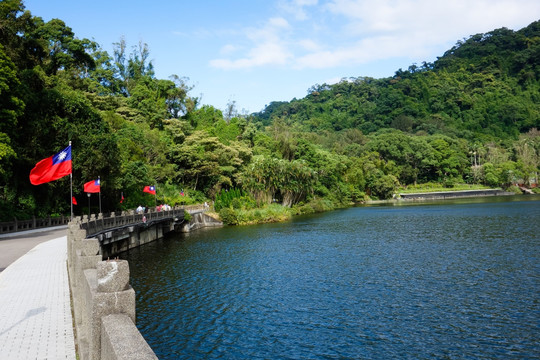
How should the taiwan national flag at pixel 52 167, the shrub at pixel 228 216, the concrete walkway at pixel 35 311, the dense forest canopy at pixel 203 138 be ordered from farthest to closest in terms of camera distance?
the shrub at pixel 228 216 < the dense forest canopy at pixel 203 138 < the taiwan national flag at pixel 52 167 < the concrete walkway at pixel 35 311

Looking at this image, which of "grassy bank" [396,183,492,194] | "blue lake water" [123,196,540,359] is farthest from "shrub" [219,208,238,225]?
"grassy bank" [396,183,492,194]

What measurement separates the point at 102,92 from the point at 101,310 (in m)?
82.1

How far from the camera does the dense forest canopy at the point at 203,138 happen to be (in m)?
35.0

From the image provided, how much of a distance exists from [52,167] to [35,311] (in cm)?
1408

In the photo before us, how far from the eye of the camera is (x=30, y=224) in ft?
112

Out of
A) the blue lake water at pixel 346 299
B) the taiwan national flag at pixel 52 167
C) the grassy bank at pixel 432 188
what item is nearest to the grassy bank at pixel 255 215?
the blue lake water at pixel 346 299

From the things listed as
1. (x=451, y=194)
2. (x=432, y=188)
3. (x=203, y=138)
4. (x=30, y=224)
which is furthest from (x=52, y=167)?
(x=432, y=188)

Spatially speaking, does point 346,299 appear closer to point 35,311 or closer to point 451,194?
point 35,311

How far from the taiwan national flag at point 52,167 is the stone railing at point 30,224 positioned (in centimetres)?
1101

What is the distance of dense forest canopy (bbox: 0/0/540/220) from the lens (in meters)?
35.0

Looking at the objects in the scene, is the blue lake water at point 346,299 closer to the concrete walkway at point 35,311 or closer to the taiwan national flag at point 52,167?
the concrete walkway at point 35,311

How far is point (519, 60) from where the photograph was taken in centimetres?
18650

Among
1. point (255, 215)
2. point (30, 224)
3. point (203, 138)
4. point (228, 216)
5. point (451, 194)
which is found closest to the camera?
point (30, 224)

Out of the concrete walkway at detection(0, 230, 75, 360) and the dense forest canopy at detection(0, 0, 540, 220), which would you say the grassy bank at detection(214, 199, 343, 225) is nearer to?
the dense forest canopy at detection(0, 0, 540, 220)
